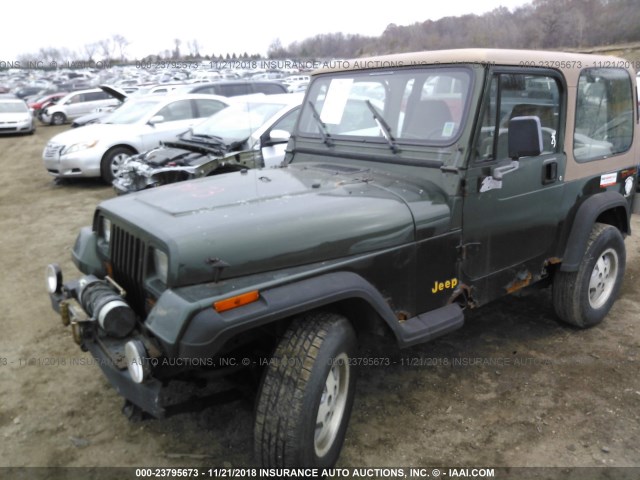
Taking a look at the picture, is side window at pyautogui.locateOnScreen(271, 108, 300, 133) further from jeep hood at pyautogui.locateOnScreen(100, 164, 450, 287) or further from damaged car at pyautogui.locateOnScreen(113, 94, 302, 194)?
jeep hood at pyautogui.locateOnScreen(100, 164, 450, 287)

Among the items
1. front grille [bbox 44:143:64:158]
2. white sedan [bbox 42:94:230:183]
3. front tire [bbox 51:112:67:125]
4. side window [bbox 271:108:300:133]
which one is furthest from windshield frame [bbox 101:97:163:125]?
front tire [bbox 51:112:67:125]

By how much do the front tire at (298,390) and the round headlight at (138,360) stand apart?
0.54m

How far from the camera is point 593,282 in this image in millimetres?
4230

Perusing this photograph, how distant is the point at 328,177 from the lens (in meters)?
3.33

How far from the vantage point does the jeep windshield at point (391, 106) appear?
318 cm

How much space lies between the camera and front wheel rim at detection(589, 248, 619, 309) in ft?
13.9

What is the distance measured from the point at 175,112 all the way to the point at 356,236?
8573mm

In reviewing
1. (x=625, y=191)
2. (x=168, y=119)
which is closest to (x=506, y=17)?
(x=625, y=191)

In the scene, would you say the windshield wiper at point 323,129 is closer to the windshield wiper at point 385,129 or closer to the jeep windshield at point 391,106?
the jeep windshield at point 391,106

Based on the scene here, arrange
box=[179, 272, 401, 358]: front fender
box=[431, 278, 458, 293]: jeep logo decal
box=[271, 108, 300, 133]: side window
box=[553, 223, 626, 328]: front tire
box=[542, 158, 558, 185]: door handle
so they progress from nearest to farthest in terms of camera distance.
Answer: box=[179, 272, 401, 358]: front fender
box=[431, 278, 458, 293]: jeep logo decal
box=[542, 158, 558, 185]: door handle
box=[553, 223, 626, 328]: front tire
box=[271, 108, 300, 133]: side window

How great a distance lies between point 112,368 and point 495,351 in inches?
107

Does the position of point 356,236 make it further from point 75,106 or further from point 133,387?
point 75,106

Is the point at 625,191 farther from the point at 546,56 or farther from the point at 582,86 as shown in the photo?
the point at 546,56

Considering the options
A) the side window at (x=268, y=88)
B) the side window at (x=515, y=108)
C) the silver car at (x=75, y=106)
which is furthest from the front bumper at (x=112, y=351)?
the silver car at (x=75, y=106)
